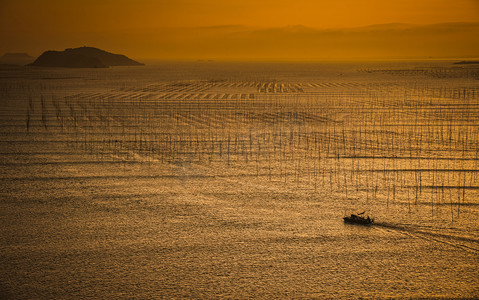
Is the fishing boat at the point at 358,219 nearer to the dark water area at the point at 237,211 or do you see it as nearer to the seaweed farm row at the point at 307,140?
the dark water area at the point at 237,211

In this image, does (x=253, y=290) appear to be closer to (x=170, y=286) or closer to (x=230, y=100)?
(x=170, y=286)

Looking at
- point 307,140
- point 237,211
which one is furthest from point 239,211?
point 307,140

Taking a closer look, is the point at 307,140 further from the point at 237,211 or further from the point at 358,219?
the point at 358,219

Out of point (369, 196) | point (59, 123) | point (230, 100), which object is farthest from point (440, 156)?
point (230, 100)

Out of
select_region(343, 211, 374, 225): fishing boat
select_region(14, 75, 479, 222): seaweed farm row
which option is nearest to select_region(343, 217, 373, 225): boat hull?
select_region(343, 211, 374, 225): fishing boat

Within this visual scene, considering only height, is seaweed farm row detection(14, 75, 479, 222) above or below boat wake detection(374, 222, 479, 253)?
above

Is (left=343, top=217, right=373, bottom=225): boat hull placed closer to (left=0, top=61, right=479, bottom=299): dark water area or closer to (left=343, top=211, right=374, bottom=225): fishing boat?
(left=343, top=211, right=374, bottom=225): fishing boat

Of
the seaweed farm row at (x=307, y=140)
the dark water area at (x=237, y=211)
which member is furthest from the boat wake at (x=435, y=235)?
the seaweed farm row at (x=307, y=140)
